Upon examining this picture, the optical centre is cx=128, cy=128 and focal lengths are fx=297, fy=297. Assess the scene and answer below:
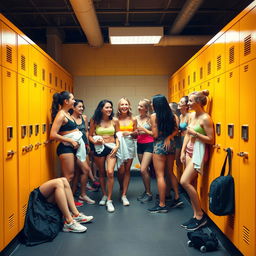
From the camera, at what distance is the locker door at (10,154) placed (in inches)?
102

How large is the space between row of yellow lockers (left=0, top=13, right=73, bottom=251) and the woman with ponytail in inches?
7.0

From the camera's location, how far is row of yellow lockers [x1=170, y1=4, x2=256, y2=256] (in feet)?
7.36

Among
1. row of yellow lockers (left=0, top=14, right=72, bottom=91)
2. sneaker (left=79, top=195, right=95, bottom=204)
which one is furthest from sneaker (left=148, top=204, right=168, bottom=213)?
row of yellow lockers (left=0, top=14, right=72, bottom=91)

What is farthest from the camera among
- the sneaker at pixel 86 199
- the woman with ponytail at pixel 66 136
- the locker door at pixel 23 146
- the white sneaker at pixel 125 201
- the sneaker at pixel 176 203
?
the sneaker at pixel 86 199

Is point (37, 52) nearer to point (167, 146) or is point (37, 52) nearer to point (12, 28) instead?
point (12, 28)

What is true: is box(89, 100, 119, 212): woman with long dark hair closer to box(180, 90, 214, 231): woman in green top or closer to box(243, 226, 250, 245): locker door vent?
box(180, 90, 214, 231): woman in green top

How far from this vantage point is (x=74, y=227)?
3213mm

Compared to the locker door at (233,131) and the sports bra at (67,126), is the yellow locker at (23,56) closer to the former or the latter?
the sports bra at (67,126)

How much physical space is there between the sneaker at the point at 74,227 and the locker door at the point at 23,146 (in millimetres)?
469

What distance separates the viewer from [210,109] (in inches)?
132

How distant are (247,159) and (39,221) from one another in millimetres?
2105

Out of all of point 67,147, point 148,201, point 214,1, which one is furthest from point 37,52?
point 214,1

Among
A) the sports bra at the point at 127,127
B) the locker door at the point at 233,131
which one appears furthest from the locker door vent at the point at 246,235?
Result: the sports bra at the point at 127,127

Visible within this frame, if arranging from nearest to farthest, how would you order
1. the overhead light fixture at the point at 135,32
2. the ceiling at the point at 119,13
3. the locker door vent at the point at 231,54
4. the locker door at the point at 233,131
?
the locker door at the point at 233,131, the locker door vent at the point at 231,54, the overhead light fixture at the point at 135,32, the ceiling at the point at 119,13
